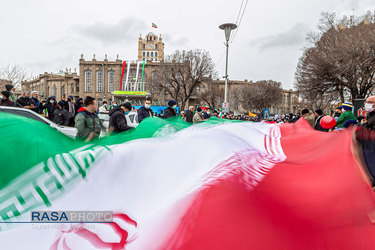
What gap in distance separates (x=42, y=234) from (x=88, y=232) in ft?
0.97

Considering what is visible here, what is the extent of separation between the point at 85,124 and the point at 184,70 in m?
37.9

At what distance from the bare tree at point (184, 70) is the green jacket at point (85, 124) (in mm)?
37507

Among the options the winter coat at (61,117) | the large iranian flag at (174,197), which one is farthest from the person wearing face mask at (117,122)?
the winter coat at (61,117)

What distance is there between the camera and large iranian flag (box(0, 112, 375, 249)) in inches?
60.2

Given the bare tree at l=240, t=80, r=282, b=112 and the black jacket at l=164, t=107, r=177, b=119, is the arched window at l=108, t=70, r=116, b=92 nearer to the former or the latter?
the bare tree at l=240, t=80, r=282, b=112

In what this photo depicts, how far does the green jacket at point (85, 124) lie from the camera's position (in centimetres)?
406

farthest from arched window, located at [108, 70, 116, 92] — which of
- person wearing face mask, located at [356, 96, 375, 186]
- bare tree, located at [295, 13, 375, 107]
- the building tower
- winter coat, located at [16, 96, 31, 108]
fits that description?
person wearing face mask, located at [356, 96, 375, 186]

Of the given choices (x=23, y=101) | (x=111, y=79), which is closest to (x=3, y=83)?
(x=23, y=101)

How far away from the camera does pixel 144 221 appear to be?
1627 millimetres

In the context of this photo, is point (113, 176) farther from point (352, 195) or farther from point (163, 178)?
point (352, 195)

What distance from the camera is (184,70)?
41000 millimetres

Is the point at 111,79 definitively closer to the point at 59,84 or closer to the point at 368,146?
the point at 59,84

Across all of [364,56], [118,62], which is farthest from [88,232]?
[118,62]

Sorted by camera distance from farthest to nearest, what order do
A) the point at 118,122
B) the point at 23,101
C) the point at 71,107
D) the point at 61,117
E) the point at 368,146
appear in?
the point at 71,107, the point at 23,101, the point at 61,117, the point at 118,122, the point at 368,146
